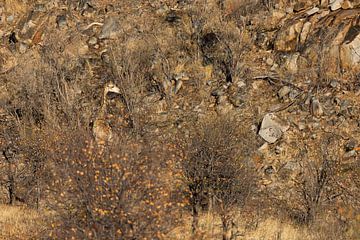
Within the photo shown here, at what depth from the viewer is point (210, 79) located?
2316 centimetres

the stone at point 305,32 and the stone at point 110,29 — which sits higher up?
the stone at point 305,32

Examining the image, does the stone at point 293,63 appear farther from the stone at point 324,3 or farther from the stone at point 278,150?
the stone at point 278,150

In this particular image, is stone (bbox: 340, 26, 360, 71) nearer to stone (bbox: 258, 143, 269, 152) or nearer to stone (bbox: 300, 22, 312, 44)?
stone (bbox: 300, 22, 312, 44)

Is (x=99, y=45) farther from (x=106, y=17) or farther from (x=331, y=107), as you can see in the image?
(x=331, y=107)

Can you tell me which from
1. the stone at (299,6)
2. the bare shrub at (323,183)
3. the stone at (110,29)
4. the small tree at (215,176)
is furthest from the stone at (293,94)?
the stone at (110,29)

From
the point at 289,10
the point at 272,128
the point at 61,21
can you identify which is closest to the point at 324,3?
the point at 289,10

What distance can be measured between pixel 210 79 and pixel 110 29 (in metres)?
5.74

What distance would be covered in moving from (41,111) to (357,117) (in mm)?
12893

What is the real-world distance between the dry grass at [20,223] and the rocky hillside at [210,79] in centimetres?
266

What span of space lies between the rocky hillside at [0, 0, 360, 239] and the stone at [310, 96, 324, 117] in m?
0.05

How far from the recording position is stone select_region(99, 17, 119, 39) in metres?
25.3

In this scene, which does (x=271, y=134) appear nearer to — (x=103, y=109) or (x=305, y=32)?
(x=305, y=32)

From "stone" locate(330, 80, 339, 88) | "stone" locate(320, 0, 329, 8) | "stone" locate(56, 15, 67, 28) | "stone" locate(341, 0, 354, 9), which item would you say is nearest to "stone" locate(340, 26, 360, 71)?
"stone" locate(330, 80, 339, 88)

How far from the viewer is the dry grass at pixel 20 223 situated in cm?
1492
